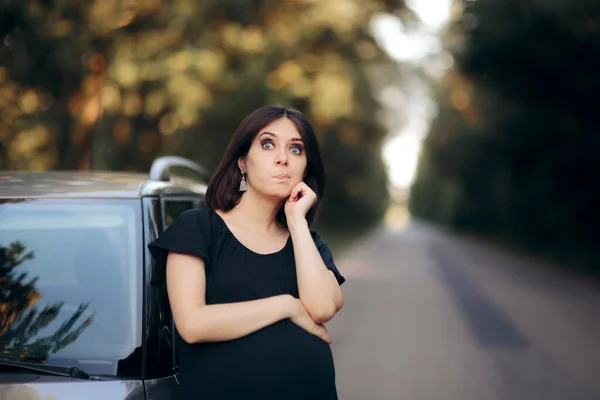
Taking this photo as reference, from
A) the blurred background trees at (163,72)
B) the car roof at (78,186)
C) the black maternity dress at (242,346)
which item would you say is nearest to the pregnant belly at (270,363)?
the black maternity dress at (242,346)

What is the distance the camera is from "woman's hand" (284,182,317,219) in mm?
2457

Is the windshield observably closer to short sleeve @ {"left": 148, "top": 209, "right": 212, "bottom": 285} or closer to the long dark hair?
short sleeve @ {"left": 148, "top": 209, "right": 212, "bottom": 285}

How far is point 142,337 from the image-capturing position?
2629 mm

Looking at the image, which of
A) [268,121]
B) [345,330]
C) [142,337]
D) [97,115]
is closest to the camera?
[268,121]

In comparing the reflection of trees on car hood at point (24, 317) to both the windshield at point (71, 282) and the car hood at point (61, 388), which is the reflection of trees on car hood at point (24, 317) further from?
the car hood at point (61, 388)

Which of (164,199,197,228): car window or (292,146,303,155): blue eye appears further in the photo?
(164,199,197,228): car window

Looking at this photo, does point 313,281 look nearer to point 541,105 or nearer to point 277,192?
point 277,192

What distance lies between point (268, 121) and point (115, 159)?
15902 mm

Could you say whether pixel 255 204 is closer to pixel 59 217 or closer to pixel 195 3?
pixel 59 217

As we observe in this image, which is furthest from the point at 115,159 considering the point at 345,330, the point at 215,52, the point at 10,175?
the point at 10,175

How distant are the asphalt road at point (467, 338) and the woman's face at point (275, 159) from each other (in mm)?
4520

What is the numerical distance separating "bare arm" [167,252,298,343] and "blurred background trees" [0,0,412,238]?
381 inches

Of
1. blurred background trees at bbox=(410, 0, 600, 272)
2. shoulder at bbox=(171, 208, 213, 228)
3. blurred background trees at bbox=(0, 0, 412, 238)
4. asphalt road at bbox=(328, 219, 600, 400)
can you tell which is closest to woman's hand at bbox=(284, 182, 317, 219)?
shoulder at bbox=(171, 208, 213, 228)

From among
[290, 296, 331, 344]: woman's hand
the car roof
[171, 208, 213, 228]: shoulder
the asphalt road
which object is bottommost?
the asphalt road
